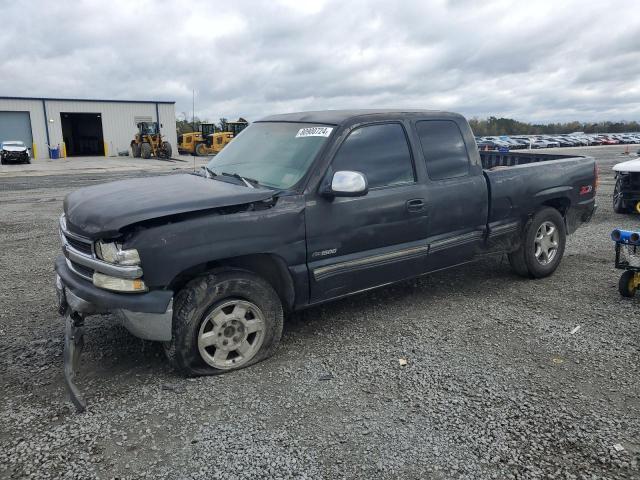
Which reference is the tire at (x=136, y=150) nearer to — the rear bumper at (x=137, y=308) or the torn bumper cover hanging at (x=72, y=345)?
the torn bumper cover hanging at (x=72, y=345)

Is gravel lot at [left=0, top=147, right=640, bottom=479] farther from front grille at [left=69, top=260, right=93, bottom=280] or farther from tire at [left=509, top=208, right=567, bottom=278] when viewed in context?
front grille at [left=69, top=260, right=93, bottom=280]

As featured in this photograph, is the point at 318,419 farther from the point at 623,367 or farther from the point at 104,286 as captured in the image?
the point at 623,367

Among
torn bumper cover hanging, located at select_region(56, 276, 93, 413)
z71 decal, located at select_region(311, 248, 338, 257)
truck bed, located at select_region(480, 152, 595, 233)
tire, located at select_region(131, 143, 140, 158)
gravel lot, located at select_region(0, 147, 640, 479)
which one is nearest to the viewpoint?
gravel lot, located at select_region(0, 147, 640, 479)

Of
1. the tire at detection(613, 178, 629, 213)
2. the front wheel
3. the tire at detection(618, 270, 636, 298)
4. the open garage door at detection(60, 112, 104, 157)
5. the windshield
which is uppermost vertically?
the open garage door at detection(60, 112, 104, 157)

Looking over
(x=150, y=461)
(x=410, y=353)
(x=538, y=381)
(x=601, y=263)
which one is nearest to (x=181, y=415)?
(x=150, y=461)

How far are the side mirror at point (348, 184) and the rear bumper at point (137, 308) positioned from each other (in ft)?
4.55

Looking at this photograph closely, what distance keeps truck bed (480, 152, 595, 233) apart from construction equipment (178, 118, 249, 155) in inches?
1264

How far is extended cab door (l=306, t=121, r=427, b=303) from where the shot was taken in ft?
12.7

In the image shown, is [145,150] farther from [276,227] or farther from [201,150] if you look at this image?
[276,227]

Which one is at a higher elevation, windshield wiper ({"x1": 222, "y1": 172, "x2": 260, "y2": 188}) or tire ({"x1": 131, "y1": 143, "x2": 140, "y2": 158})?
tire ({"x1": 131, "y1": 143, "x2": 140, "y2": 158})

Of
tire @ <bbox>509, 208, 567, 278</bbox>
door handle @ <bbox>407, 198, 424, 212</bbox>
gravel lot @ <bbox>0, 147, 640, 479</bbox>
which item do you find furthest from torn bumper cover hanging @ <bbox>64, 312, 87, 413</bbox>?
tire @ <bbox>509, 208, 567, 278</bbox>

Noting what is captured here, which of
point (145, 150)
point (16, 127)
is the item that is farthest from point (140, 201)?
point (16, 127)

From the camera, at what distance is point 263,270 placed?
12.4 ft

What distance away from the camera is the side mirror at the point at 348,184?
3.65m
